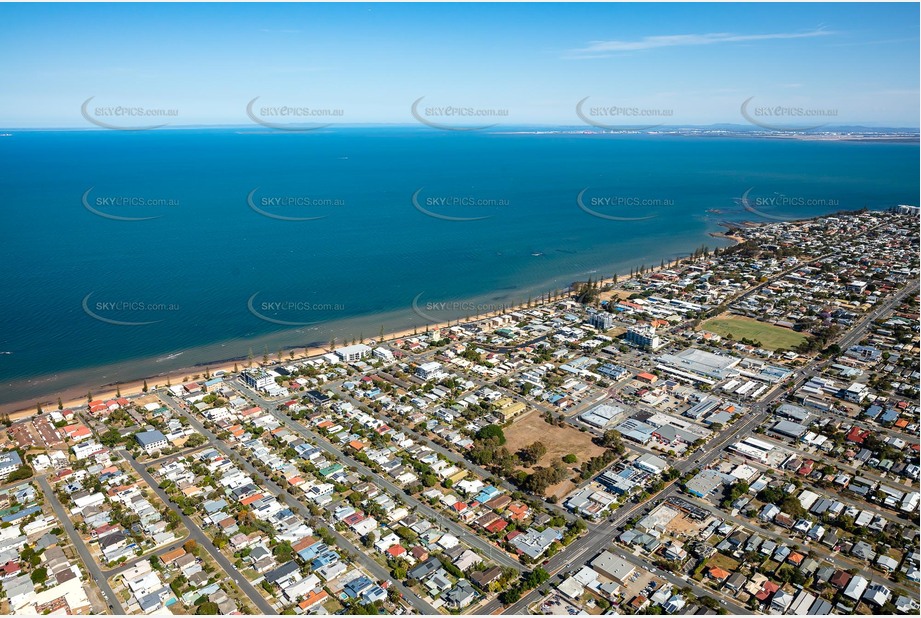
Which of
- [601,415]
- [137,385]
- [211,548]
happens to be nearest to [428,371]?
[601,415]

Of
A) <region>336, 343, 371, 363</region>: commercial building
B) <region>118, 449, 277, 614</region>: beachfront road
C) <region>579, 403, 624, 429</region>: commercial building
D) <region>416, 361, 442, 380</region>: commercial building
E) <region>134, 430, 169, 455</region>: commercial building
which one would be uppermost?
<region>336, 343, 371, 363</region>: commercial building

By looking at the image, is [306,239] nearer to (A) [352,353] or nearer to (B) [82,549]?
(A) [352,353]

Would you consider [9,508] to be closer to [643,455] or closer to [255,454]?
[255,454]

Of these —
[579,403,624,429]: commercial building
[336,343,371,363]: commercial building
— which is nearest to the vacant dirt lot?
[579,403,624,429]: commercial building

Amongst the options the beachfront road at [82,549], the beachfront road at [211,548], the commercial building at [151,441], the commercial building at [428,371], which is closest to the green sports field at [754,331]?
the commercial building at [428,371]

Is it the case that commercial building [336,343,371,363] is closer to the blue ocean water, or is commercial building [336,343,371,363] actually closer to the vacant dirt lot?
the blue ocean water

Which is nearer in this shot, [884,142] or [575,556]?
[575,556]

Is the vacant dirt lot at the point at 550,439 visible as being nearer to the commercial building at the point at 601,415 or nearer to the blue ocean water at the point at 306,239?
the commercial building at the point at 601,415

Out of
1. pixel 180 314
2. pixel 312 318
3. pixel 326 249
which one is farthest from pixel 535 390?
pixel 326 249
